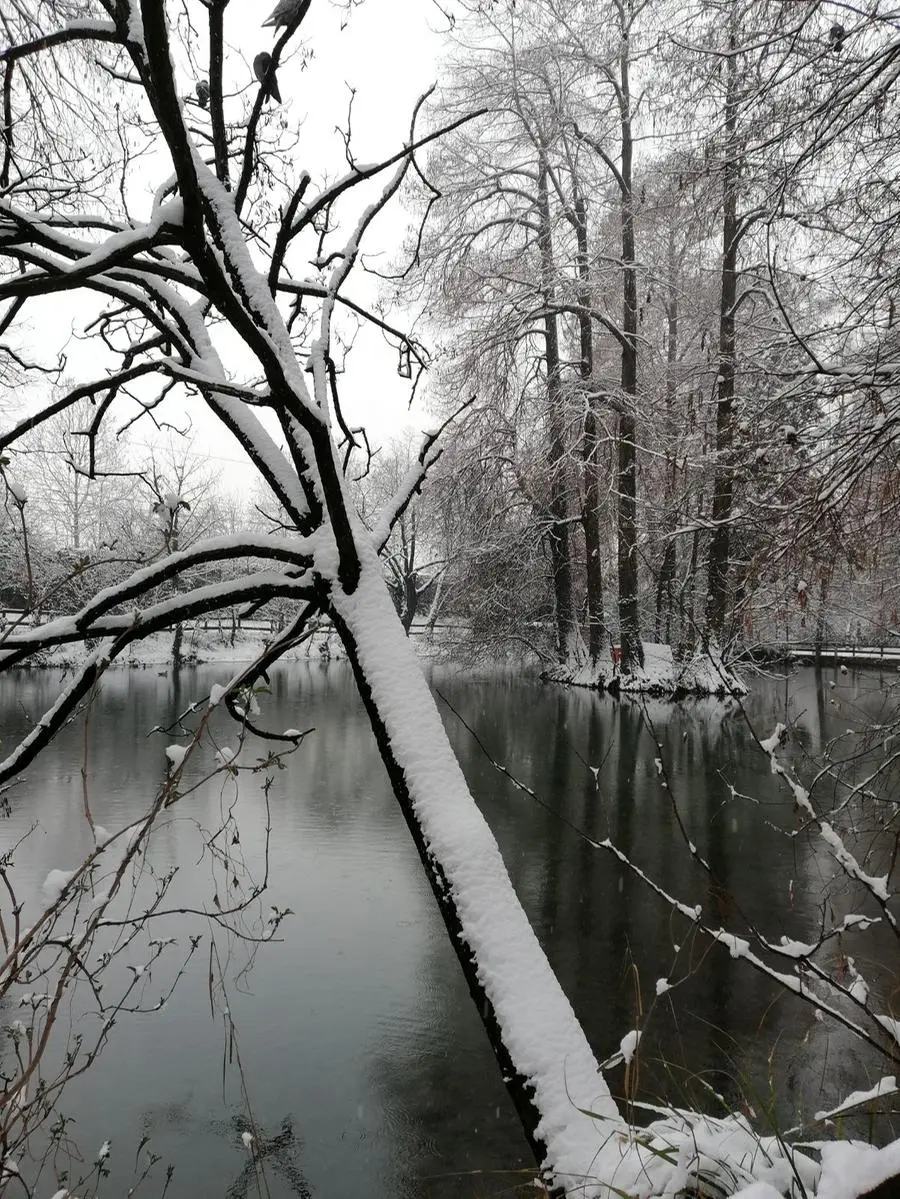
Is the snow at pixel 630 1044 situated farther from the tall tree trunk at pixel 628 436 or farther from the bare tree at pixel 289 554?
the tall tree trunk at pixel 628 436

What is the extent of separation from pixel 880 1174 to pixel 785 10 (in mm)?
5104

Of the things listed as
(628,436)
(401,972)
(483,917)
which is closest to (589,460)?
(628,436)

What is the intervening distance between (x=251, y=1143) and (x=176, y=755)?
3.17 metres

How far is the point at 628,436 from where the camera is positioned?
704 inches

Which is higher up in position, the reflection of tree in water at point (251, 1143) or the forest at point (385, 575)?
the forest at point (385, 575)

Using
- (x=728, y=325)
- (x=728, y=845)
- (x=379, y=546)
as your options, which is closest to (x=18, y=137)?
(x=379, y=546)

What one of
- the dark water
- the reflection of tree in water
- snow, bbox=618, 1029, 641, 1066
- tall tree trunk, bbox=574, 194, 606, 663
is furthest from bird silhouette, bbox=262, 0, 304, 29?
tall tree trunk, bbox=574, 194, 606, 663

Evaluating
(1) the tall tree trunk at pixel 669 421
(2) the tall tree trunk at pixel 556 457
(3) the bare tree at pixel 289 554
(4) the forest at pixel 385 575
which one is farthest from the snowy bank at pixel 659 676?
(3) the bare tree at pixel 289 554

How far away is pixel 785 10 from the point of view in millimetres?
4293

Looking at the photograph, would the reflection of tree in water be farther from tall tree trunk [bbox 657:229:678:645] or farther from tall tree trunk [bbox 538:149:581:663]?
tall tree trunk [bbox 538:149:581:663]

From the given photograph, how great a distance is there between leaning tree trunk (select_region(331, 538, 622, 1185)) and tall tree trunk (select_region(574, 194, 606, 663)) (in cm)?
1574

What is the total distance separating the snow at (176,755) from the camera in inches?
69.8

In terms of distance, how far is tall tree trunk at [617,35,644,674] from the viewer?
17109 millimetres

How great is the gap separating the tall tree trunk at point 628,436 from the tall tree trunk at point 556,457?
4.54ft
